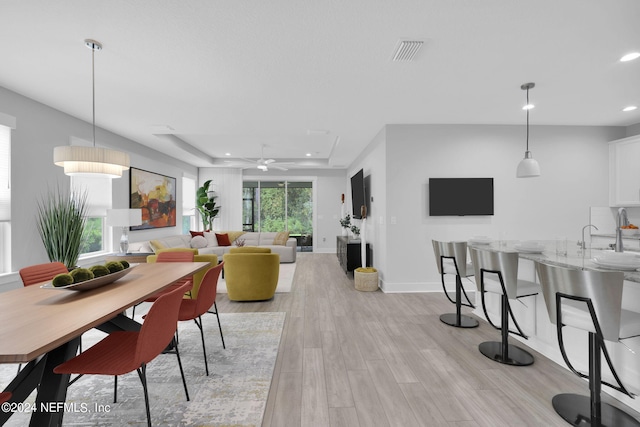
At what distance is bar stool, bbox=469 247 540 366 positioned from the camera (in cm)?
241

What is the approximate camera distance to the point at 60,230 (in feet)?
→ 12.0

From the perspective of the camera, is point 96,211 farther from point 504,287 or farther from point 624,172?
point 624,172

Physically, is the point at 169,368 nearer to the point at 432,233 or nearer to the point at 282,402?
the point at 282,402

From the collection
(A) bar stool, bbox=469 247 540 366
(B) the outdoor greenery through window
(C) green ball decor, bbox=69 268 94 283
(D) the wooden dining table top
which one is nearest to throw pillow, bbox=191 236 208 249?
(B) the outdoor greenery through window

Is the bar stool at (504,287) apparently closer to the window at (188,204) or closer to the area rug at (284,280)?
the area rug at (284,280)

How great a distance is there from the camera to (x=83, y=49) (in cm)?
261

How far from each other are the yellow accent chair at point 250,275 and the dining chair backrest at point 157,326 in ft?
7.98

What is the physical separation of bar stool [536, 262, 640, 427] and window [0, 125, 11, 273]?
4.94 meters

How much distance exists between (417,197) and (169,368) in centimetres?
391

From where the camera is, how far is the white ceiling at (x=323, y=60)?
2154mm

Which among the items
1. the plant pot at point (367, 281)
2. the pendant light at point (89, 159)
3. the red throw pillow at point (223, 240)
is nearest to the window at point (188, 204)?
the red throw pillow at point (223, 240)

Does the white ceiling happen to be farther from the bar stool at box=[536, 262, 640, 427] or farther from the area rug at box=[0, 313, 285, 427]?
the area rug at box=[0, 313, 285, 427]

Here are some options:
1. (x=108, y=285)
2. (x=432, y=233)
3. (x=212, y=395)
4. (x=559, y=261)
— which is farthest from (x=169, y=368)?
(x=432, y=233)

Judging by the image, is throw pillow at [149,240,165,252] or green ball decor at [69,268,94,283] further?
throw pillow at [149,240,165,252]
